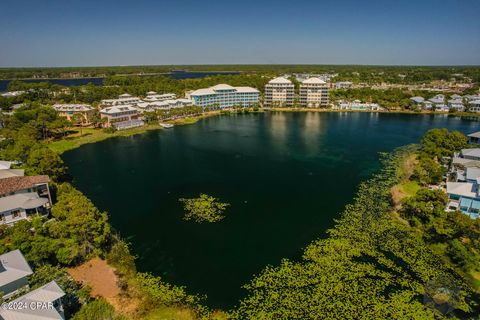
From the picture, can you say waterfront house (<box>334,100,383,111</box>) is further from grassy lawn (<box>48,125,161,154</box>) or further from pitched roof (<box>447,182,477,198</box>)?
pitched roof (<box>447,182,477,198</box>)

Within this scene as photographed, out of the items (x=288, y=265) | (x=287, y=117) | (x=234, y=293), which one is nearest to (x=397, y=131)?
(x=287, y=117)

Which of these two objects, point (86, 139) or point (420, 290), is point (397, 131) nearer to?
point (420, 290)

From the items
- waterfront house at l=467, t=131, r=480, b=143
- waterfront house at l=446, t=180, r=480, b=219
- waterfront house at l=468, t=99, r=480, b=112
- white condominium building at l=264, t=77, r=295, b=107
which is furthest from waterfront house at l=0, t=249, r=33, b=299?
waterfront house at l=468, t=99, r=480, b=112

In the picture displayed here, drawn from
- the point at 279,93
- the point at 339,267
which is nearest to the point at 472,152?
the point at 339,267

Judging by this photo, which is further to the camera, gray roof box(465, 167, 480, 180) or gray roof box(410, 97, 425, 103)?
gray roof box(410, 97, 425, 103)

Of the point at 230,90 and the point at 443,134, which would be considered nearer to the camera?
the point at 443,134
